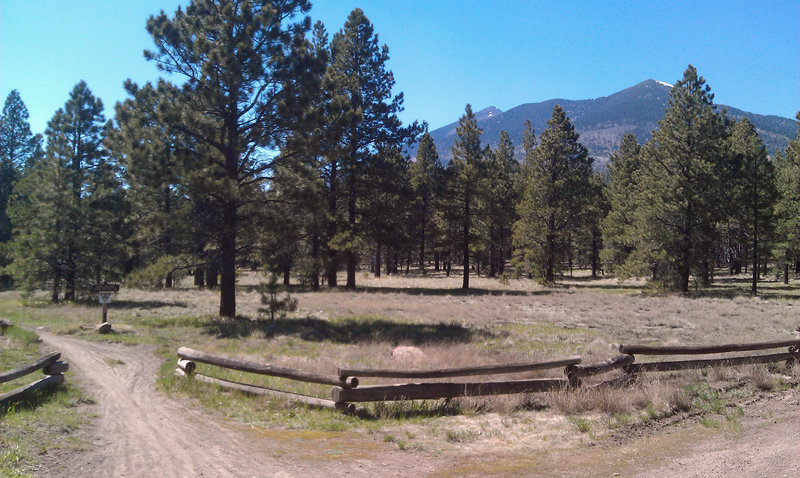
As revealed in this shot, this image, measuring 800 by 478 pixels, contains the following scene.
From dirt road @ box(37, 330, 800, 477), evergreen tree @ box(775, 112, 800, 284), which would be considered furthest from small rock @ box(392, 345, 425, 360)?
evergreen tree @ box(775, 112, 800, 284)

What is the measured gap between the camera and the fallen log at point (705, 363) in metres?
9.88

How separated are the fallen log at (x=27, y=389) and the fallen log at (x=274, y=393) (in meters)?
2.12

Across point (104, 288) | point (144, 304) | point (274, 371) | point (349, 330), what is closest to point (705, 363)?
point (274, 371)

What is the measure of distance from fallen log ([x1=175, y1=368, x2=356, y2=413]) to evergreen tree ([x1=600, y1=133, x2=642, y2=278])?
114 ft

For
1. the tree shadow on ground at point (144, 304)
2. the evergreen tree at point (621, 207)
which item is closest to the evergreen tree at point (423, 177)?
the evergreen tree at point (621, 207)

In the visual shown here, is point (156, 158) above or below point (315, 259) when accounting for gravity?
above

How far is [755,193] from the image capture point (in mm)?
36562

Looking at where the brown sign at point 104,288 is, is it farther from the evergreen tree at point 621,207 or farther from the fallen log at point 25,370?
the evergreen tree at point 621,207

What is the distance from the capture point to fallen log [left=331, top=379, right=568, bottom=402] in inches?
313

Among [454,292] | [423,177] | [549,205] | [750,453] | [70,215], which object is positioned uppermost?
[423,177]

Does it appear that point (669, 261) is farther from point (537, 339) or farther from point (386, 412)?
point (386, 412)

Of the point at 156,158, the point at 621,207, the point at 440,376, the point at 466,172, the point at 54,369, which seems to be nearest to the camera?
the point at 440,376

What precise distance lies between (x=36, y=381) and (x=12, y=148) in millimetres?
47050

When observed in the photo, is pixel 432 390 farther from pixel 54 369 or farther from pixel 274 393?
pixel 54 369
